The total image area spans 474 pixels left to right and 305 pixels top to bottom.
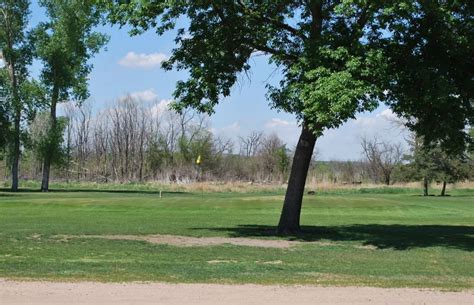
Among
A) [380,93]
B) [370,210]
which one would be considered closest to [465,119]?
[380,93]

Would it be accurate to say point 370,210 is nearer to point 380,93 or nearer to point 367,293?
point 380,93

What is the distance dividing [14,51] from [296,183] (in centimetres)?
4761

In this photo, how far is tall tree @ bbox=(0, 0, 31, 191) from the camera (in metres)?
58.9

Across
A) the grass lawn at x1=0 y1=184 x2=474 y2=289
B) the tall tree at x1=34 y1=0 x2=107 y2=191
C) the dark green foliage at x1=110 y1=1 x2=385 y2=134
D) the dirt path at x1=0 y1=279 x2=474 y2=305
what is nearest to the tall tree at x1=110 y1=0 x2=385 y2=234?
the dark green foliage at x1=110 y1=1 x2=385 y2=134

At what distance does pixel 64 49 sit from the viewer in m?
58.4

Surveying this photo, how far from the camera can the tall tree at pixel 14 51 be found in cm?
5894

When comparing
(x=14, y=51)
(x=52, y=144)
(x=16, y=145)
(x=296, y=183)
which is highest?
(x=14, y=51)

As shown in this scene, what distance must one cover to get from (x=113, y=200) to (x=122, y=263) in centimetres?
3010

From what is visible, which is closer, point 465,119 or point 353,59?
point 353,59

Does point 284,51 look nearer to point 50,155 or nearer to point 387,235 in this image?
point 387,235

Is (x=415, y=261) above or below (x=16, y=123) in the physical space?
below

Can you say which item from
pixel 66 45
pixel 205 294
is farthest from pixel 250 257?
pixel 66 45

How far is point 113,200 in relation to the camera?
1654 inches

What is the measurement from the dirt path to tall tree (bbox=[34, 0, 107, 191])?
51.5 metres
